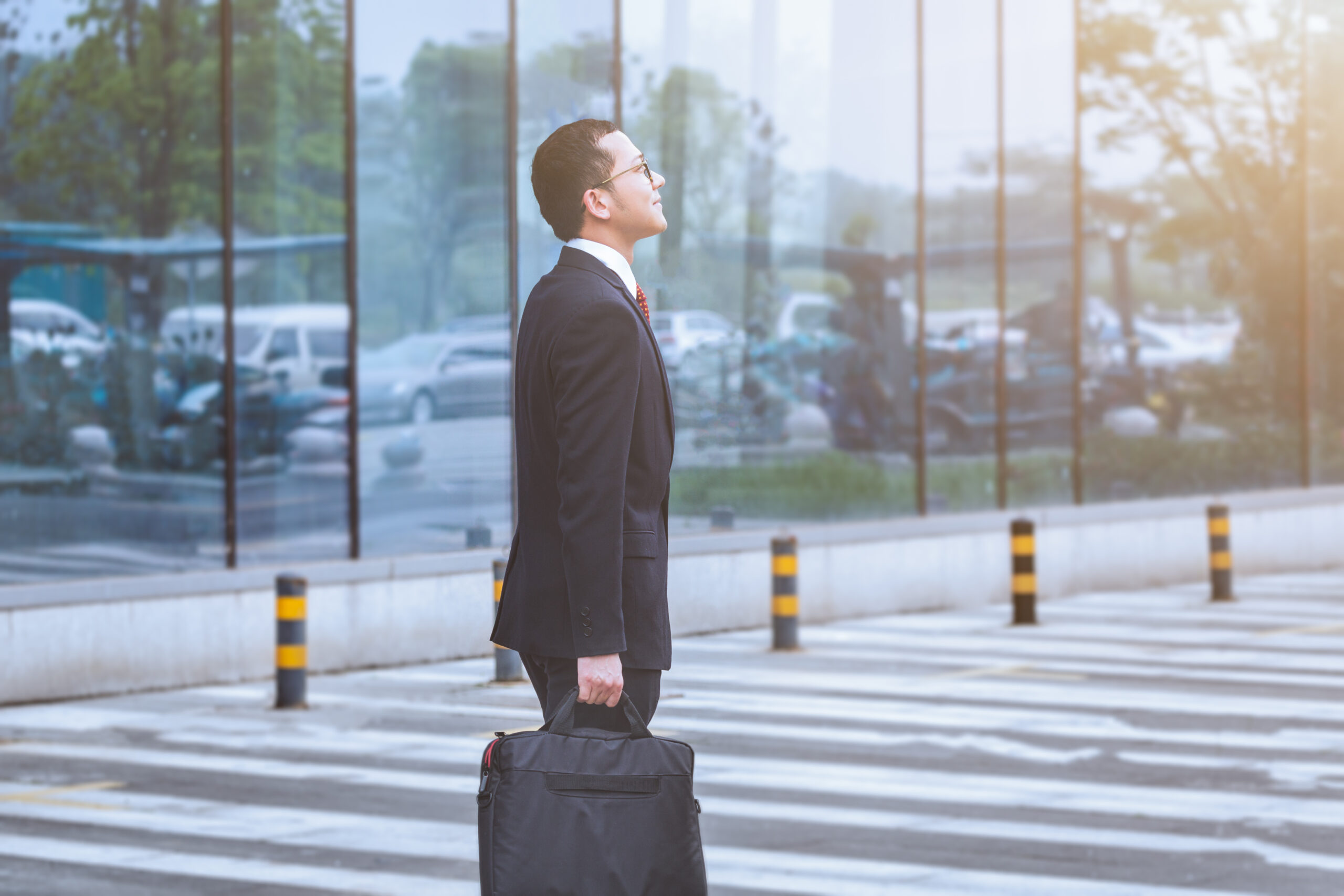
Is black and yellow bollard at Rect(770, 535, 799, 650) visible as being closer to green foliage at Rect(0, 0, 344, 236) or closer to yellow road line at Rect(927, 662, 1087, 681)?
yellow road line at Rect(927, 662, 1087, 681)

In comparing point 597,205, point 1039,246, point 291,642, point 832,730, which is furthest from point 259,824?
point 1039,246

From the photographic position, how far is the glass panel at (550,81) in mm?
15312

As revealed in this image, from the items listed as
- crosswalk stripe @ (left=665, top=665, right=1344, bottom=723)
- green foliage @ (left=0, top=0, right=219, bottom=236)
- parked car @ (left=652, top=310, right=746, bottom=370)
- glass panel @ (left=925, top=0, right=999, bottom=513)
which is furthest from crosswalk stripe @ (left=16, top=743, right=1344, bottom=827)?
glass panel @ (left=925, top=0, right=999, bottom=513)

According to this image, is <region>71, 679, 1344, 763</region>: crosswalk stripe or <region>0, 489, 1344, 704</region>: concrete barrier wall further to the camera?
<region>0, 489, 1344, 704</region>: concrete barrier wall

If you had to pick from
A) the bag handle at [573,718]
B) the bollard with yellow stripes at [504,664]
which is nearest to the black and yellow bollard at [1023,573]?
the bollard with yellow stripes at [504,664]

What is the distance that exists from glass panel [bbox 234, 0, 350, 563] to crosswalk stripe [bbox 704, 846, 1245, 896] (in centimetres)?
722

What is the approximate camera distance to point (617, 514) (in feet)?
13.1

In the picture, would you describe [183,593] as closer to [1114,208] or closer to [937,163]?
[937,163]

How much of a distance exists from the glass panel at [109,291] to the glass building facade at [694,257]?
2 centimetres

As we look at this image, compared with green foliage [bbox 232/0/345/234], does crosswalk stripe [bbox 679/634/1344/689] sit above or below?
below

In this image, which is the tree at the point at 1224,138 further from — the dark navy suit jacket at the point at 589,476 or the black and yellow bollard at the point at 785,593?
the dark navy suit jacket at the point at 589,476

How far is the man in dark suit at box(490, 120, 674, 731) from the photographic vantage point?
4.00m

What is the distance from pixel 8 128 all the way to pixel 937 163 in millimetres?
8958

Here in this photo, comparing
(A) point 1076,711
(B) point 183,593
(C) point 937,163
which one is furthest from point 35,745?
(C) point 937,163
